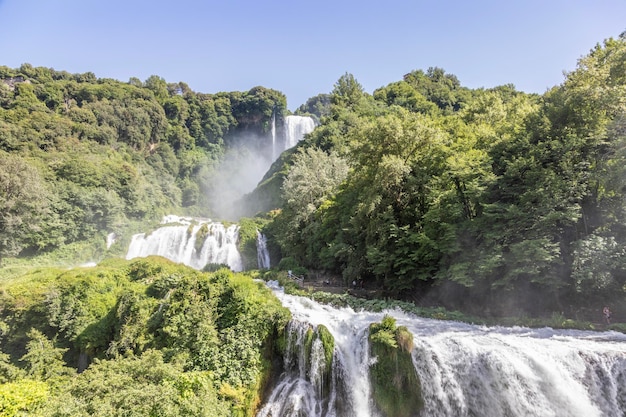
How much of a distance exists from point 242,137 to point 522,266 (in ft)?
295

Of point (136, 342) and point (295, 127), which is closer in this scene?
point (136, 342)

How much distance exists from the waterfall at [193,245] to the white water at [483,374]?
28047mm

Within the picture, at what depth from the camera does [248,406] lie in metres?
11.6

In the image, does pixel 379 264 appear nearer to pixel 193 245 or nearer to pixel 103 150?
pixel 193 245

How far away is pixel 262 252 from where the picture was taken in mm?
41188

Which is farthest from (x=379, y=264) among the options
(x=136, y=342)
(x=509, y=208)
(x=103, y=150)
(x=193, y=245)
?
(x=103, y=150)

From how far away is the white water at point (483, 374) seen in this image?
9344 millimetres

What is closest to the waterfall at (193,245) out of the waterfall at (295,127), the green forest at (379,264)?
the green forest at (379,264)

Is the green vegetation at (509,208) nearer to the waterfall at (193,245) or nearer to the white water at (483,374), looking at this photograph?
the white water at (483,374)

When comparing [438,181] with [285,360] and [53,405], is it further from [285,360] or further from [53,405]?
[53,405]

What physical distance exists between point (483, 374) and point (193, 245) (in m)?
36.4

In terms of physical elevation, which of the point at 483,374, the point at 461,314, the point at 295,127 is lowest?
the point at 483,374

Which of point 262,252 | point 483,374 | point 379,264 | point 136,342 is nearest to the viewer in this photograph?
point 483,374

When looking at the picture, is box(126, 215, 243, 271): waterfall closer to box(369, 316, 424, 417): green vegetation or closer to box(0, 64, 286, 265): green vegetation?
box(0, 64, 286, 265): green vegetation
